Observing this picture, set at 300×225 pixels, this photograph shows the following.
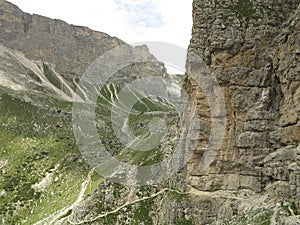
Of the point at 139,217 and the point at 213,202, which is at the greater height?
the point at 213,202

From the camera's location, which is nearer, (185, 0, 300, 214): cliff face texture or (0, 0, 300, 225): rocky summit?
(0, 0, 300, 225): rocky summit

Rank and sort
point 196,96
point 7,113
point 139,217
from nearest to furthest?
1. point 196,96
2. point 139,217
3. point 7,113

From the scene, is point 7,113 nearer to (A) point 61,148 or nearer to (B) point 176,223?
(A) point 61,148

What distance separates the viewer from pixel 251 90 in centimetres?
5047

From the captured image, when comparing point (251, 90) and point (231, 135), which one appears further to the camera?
point (231, 135)

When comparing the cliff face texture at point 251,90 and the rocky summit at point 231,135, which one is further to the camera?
the cliff face texture at point 251,90

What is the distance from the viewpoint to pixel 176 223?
178ft

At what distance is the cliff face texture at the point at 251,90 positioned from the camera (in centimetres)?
4694

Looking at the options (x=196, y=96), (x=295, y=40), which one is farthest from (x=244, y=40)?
(x=196, y=96)

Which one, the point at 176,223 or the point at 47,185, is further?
the point at 47,185

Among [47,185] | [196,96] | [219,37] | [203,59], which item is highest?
[219,37]

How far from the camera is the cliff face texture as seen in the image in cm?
4694

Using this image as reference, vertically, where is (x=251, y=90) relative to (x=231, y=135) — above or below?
above

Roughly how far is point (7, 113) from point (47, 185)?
6068cm
